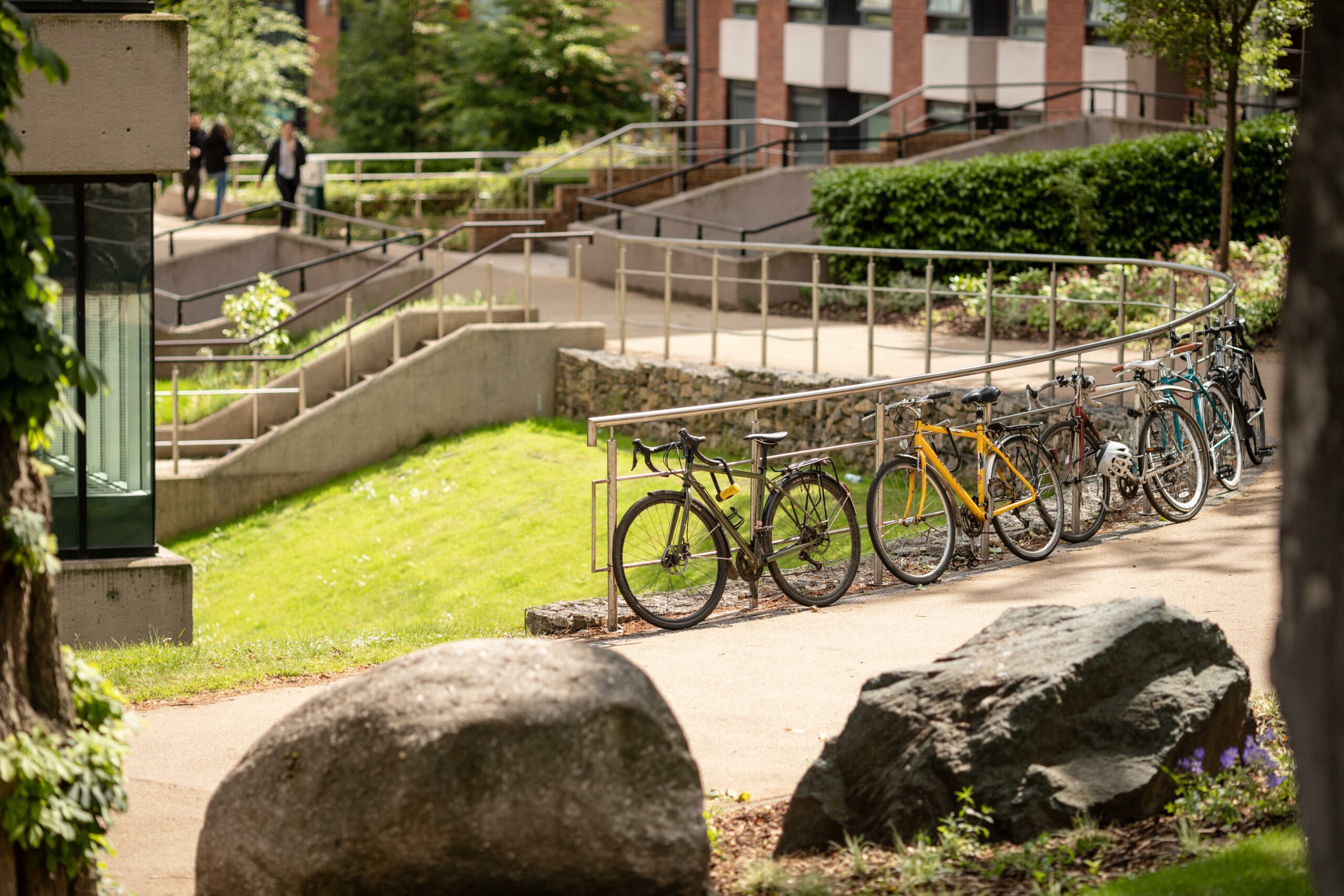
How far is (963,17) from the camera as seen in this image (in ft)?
97.8

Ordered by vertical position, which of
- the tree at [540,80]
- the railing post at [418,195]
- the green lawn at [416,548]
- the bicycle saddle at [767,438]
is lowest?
the green lawn at [416,548]

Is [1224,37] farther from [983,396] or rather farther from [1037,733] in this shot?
[1037,733]

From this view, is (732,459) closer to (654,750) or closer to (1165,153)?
(1165,153)

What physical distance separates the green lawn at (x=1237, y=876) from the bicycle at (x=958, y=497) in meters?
4.11

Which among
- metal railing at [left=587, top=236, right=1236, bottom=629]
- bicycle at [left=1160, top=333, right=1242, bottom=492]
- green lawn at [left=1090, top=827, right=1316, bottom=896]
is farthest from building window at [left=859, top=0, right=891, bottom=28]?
green lawn at [left=1090, top=827, right=1316, bottom=896]

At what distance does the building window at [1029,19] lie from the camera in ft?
93.4

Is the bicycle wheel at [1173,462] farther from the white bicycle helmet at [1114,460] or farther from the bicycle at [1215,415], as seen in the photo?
the bicycle at [1215,415]

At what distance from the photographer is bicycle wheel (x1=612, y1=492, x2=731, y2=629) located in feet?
27.7

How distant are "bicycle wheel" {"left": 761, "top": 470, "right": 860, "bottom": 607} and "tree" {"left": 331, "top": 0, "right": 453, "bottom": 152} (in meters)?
30.6

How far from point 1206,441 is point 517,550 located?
577cm

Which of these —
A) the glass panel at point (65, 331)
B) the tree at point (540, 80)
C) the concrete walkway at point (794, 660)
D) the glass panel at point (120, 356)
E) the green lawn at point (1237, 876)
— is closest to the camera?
the green lawn at point (1237, 876)

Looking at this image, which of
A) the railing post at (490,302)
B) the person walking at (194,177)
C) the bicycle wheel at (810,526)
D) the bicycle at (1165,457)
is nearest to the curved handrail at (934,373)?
the bicycle at (1165,457)

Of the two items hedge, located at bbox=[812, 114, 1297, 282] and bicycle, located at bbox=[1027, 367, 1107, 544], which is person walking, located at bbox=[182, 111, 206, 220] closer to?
hedge, located at bbox=[812, 114, 1297, 282]

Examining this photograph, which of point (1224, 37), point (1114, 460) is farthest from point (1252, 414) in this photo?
point (1224, 37)
